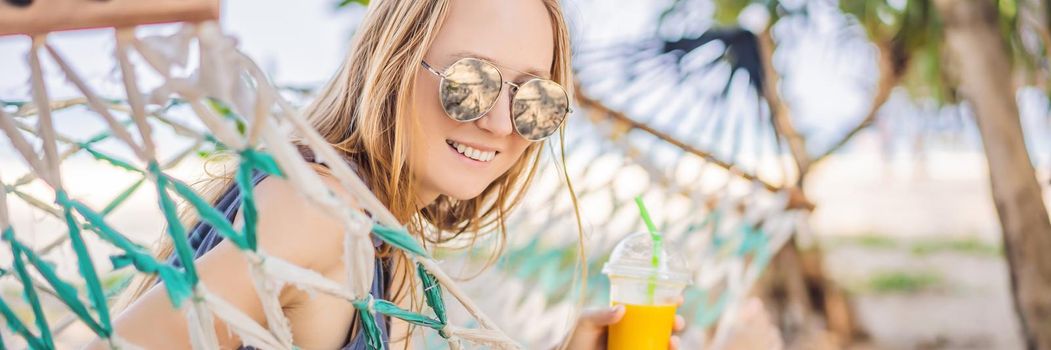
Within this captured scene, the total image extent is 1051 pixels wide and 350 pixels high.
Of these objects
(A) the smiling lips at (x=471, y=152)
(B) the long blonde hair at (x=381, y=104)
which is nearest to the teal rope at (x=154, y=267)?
(B) the long blonde hair at (x=381, y=104)

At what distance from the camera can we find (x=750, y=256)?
278 cm

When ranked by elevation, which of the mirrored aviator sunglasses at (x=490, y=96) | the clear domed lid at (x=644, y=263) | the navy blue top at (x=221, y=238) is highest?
the mirrored aviator sunglasses at (x=490, y=96)

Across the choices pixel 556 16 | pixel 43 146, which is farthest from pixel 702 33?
pixel 43 146

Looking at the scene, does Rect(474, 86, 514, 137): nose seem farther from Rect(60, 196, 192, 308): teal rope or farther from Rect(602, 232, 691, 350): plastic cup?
Rect(60, 196, 192, 308): teal rope

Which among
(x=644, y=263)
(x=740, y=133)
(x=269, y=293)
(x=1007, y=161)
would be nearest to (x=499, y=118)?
(x=644, y=263)

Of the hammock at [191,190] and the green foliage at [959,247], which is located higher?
the hammock at [191,190]

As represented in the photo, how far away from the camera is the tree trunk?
7.78ft

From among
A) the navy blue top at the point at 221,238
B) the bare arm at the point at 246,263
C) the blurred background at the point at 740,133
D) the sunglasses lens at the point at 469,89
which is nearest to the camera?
the bare arm at the point at 246,263

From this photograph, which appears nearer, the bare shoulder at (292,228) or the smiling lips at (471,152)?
the bare shoulder at (292,228)

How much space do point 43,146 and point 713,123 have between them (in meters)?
3.06

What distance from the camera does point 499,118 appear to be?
1154mm

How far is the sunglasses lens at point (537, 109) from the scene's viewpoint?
114cm

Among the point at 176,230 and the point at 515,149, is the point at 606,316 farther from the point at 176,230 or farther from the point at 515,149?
the point at 176,230

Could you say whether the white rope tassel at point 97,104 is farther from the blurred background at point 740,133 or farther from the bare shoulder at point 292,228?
the bare shoulder at point 292,228
